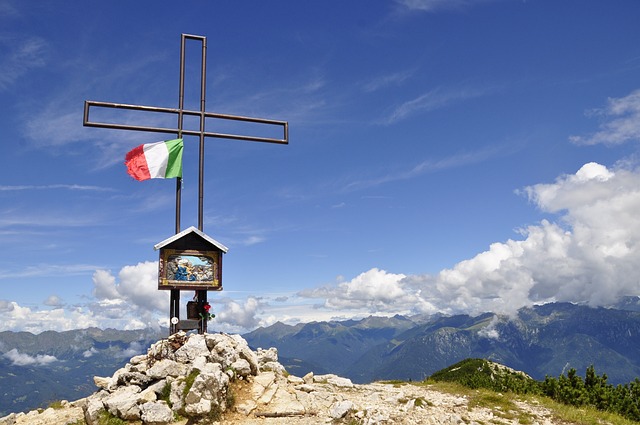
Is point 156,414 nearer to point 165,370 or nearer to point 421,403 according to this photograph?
point 165,370

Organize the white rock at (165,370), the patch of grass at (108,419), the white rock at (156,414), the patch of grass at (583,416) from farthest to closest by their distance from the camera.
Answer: the white rock at (165,370)
the patch of grass at (583,416)
the patch of grass at (108,419)
the white rock at (156,414)

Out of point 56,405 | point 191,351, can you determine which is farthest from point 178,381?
point 56,405

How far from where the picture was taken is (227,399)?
18984 millimetres

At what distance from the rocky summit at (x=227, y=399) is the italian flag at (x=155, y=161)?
9753 mm

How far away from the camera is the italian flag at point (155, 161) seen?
2698 cm

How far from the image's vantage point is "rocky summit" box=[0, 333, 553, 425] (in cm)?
1811

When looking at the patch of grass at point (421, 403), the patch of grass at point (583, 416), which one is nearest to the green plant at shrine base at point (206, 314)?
the patch of grass at point (421, 403)

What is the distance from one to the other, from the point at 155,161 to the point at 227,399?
1493cm

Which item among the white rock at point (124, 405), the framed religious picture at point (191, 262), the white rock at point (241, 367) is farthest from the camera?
the framed religious picture at point (191, 262)

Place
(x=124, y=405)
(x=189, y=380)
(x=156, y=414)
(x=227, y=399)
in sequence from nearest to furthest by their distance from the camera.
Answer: (x=156, y=414) < (x=124, y=405) < (x=227, y=399) < (x=189, y=380)

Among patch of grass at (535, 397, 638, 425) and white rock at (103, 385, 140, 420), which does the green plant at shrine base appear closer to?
white rock at (103, 385, 140, 420)

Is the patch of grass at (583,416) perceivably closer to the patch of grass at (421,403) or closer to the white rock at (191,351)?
the patch of grass at (421,403)

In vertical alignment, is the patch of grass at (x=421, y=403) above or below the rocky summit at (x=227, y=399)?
below

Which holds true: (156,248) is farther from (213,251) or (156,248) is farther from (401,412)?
(401,412)
